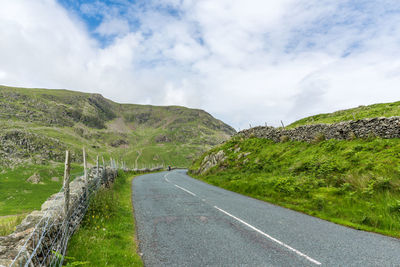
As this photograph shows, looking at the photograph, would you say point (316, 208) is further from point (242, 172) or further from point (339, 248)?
point (242, 172)

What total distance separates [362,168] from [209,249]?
9811 millimetres

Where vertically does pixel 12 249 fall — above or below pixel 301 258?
A: above

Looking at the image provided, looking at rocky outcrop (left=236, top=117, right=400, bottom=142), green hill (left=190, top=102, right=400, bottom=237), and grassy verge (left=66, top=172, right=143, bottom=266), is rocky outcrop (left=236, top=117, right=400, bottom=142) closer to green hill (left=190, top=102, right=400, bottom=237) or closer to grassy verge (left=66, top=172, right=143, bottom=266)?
green hill (left=190, top=102, right=400, bottom=237)

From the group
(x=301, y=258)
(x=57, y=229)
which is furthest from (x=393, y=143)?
(x=57, y=229)

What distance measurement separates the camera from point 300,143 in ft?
64.6

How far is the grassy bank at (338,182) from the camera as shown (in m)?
8.23

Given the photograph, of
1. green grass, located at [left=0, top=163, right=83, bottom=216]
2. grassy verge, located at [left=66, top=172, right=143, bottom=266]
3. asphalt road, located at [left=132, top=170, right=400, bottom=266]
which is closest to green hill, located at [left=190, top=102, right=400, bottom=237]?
asphalt road, located at [left=132, top=170, right=400, bottom=266]

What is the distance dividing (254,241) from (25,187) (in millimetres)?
109851

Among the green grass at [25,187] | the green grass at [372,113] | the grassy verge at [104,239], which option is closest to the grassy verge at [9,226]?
the grassy verge at [104,239]

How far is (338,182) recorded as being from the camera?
11.1 m

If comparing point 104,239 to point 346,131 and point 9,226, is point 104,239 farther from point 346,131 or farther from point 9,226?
point 346,131

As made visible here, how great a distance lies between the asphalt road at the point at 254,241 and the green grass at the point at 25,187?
64.6m

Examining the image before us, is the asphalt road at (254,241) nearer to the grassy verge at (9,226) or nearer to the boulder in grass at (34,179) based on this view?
the grassy verge at (9,226)

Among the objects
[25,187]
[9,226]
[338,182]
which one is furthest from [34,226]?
[25,187]
